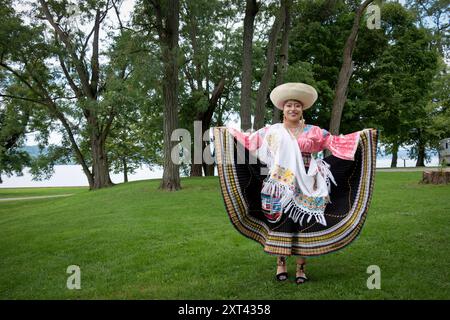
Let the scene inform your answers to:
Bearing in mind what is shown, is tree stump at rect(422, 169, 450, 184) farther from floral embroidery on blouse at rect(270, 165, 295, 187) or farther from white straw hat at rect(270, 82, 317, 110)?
floral embroidery on blouse at rect(270, 165, 295, 187)

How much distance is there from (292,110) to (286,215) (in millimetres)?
1300

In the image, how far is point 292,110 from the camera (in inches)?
187

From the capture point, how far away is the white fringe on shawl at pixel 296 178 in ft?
14.9

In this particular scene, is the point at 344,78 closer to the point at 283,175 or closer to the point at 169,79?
the point at 169,79

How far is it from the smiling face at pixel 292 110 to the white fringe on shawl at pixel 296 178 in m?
0.17

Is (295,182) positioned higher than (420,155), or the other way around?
(420,155)

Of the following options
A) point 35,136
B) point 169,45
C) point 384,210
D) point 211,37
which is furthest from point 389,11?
point 35,136

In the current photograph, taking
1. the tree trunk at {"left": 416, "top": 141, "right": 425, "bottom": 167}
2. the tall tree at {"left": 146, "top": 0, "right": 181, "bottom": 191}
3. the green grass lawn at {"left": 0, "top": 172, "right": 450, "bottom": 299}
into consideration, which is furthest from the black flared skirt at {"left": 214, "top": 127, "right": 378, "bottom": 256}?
the tree trunk at {"left": 416, "top": 141, "right": 425, "bottom": 167}

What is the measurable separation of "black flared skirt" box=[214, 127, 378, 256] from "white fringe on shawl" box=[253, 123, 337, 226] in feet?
0.35

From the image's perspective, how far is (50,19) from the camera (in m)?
21.0

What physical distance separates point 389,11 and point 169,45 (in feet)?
56.3

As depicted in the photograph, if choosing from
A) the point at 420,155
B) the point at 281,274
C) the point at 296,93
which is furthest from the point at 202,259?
the point at 420,155

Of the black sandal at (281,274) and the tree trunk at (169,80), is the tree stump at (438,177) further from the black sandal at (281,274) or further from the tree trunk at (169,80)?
the black sandal at (281,274)

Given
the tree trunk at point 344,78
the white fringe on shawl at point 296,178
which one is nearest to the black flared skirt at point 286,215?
the white fringe on shawl at point 296,178
